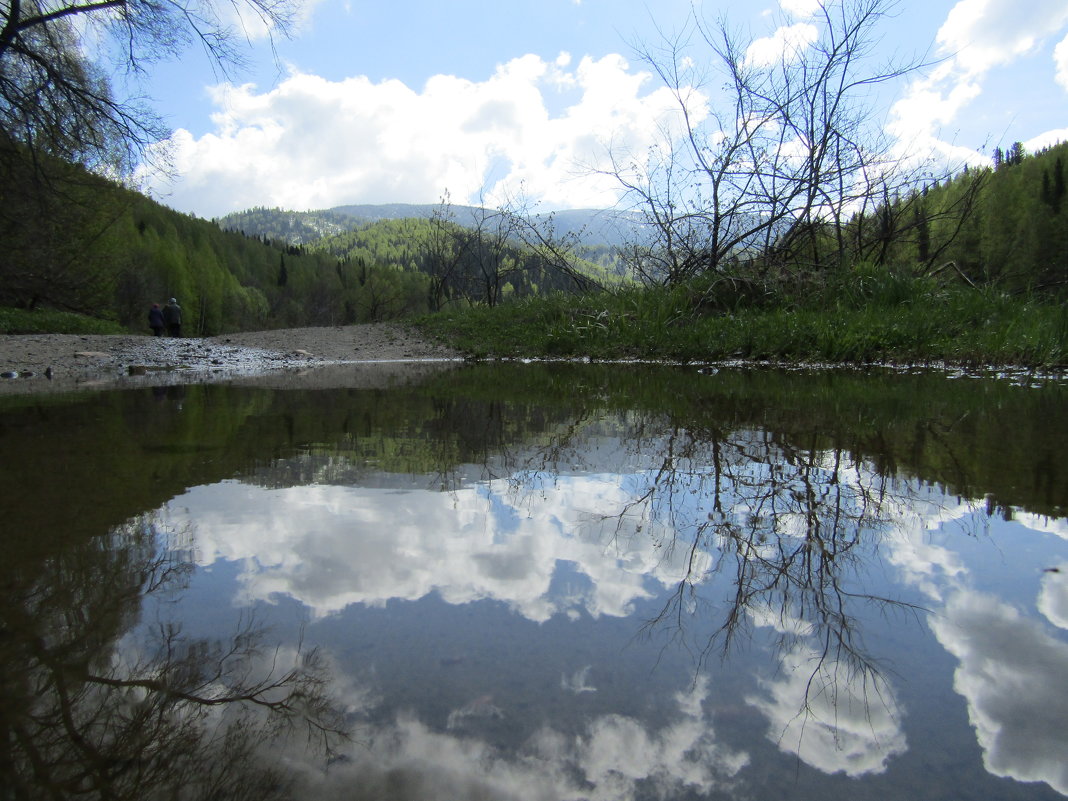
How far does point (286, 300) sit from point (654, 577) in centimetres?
8990

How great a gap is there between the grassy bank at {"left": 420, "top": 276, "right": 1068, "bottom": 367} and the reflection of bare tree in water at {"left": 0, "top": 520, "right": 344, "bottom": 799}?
6.44 metres

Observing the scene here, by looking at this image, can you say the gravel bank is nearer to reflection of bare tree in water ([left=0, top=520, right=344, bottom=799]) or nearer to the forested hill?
the forested hill

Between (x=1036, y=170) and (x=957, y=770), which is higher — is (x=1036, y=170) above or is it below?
above

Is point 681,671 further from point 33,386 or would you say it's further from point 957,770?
point 33,386

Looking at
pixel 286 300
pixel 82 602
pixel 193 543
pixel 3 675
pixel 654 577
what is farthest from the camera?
pixel 286 300

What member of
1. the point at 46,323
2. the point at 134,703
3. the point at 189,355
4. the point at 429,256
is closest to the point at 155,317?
the point at 429,256

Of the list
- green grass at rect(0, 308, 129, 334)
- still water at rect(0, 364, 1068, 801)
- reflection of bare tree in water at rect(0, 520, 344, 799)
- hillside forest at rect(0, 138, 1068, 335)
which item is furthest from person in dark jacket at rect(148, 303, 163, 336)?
reflection of bare tree in water at rect(0, 520, 344, 799)

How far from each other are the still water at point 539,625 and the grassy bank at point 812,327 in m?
4.13

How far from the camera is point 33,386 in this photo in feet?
20.8

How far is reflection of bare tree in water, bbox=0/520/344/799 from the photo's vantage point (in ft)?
2.41

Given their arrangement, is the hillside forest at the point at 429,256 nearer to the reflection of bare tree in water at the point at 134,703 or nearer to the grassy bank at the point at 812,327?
the grassy bank at the point at 812,327

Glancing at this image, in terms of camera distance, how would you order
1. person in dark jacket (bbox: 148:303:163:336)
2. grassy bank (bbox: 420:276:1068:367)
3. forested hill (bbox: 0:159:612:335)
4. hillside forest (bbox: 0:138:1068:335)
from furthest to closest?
person in dark jacket (bbox: 148:303:163:336)
forested hill (bbox: 0:159:612:335)
hillside forest (bbox: 0:138:1068:335)
grassy bank (bbox: 420:276:1068:367)

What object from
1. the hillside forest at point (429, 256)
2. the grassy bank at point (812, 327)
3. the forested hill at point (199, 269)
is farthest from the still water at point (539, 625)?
the forested hill at point (199, 269)

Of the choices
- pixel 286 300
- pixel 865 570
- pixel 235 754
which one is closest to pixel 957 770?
pixel 865 570
